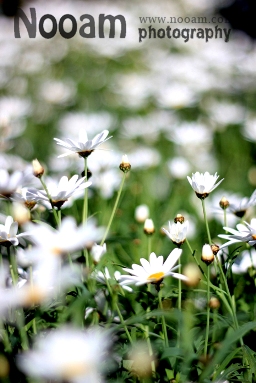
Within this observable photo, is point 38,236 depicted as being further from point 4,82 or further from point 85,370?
point 4,82

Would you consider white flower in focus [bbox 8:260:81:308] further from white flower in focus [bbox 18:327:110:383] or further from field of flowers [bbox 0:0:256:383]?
white flower in focus [bbox 18:327:110:383]

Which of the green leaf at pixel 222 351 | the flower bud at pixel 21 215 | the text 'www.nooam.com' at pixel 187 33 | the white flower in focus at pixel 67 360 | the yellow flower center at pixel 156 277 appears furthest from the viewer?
the text 'www.nooam.com' at pixel 187 33

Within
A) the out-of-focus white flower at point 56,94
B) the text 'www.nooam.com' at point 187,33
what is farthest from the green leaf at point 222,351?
the out-of-focus white flower at point 56,94

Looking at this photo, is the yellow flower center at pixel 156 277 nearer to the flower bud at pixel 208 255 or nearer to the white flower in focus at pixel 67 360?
the flower bud at pixel 208 255

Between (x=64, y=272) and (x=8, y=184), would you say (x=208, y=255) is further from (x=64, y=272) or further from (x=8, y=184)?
(x=8, y=184)

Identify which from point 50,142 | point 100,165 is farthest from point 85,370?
point 50,142

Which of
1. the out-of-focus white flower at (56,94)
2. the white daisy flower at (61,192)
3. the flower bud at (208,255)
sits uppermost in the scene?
the white daisy flower at (61,192)

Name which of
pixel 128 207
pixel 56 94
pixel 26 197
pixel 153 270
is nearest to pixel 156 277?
pixel 153 270

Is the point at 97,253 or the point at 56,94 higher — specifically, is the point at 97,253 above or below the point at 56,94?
above
